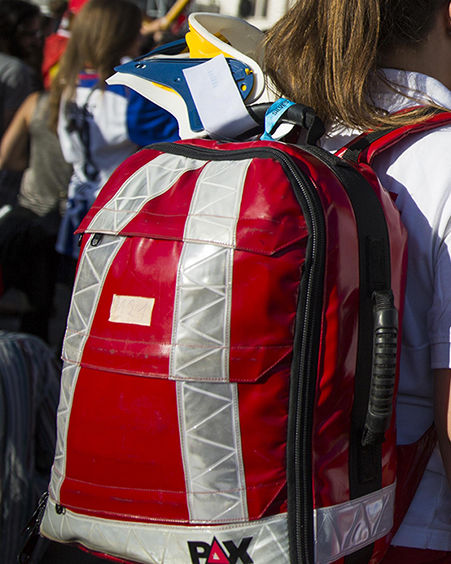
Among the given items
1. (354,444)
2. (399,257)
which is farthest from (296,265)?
(354,444)

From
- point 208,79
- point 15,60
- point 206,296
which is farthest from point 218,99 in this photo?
point 15,60

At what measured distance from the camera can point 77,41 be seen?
3.61 meters

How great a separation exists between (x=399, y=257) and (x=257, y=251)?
0.21 meters

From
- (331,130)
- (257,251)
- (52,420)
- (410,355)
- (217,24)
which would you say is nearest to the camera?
(257,251)

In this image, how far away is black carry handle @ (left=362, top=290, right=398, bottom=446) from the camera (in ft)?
3.37

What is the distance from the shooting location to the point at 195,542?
1.04 metres

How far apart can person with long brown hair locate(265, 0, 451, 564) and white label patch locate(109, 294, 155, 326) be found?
1.26 ft

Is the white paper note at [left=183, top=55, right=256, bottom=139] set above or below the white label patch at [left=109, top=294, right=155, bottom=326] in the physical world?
above

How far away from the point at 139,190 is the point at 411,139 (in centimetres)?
40

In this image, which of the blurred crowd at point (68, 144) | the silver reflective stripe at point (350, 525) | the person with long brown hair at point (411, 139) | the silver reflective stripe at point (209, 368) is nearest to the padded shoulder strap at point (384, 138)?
the person with long brown hair at point (411, 139)

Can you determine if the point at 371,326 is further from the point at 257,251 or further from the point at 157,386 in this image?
the point at 157,386

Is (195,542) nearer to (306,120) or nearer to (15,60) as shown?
(306,120)

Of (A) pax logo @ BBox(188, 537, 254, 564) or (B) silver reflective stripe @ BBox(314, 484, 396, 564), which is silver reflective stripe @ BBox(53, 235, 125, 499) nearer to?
(A) pax logo @ BBox(188, 537, 254, 564)

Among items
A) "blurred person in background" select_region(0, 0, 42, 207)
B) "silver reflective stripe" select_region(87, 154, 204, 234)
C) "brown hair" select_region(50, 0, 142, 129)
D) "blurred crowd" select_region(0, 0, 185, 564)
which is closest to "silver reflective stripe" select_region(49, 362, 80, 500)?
"silver reflective stripe" select_region(87, 154, 204, 234)
